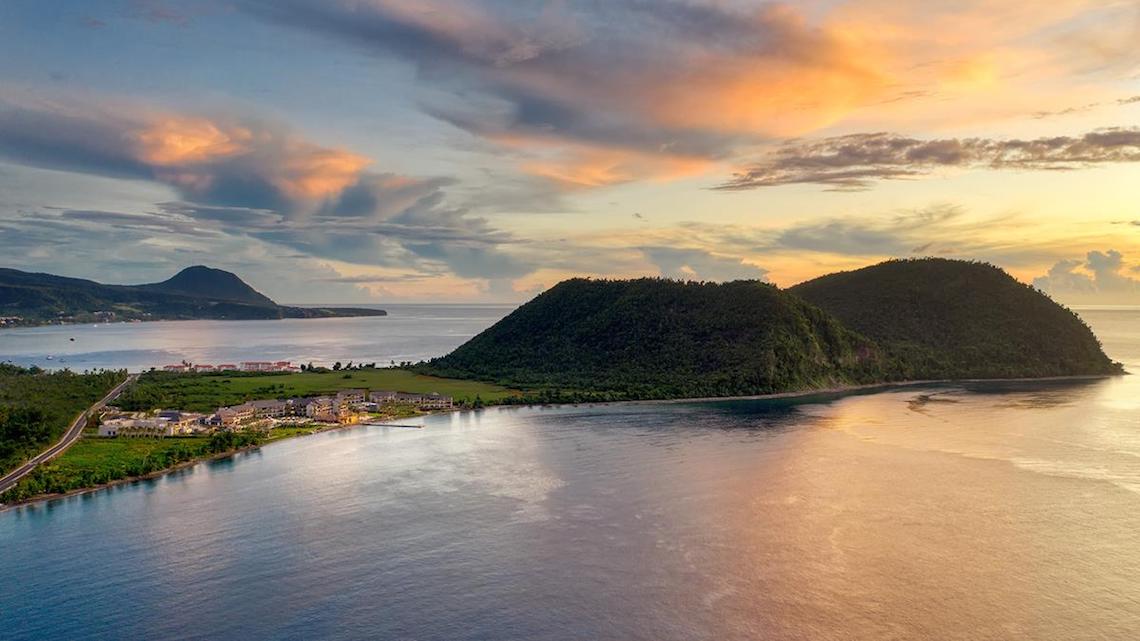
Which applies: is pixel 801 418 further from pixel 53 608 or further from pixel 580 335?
pixel 53 608

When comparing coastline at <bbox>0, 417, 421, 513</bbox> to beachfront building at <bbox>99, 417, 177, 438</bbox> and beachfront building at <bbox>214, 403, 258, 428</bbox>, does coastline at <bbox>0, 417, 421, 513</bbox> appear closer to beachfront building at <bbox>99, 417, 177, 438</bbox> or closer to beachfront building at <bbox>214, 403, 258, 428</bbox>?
beachfront building at <bbox>214, 403, 258, 428</bbox>

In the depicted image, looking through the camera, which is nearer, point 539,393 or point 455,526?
point 455,526

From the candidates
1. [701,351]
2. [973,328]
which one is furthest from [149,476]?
[973,328]

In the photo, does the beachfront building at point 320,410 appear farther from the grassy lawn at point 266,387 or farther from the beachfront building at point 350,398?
the grassy lawn at point 266,387

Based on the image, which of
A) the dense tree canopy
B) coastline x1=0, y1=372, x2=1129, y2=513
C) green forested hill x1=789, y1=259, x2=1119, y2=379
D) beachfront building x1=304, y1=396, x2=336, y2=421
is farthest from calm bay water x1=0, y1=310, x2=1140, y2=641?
green forested hill x1=789, y1=259, x2=1119, y2=379

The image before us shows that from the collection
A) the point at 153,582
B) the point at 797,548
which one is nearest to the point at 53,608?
the point at 153,582

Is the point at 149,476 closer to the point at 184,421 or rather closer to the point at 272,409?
the point at 184,421

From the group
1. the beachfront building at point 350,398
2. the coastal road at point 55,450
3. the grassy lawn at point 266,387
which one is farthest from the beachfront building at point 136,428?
the beachfront building at point 350,398
